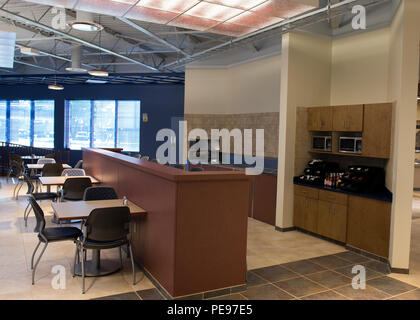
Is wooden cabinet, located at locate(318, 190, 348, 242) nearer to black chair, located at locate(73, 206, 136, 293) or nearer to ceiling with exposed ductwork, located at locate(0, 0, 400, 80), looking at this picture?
ceiling with exposed ductwork, located at locate(0, 0, 400, 80)

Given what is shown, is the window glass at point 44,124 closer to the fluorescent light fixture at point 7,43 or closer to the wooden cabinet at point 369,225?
the fluorescent light fixture at point 7,43

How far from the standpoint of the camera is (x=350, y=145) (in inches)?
234

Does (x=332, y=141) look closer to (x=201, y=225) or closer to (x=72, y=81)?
(x=201, y=225)

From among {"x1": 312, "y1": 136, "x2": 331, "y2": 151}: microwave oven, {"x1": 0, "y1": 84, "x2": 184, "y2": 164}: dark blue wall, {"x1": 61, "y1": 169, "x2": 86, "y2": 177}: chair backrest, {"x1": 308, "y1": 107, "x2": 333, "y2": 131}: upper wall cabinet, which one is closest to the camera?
{"x1": 308, "y1": 107, "x2": 333, "y2": 131}: upper wall cabinet

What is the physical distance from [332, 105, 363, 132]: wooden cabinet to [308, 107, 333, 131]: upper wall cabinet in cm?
11

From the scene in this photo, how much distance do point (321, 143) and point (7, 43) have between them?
7.02 metres

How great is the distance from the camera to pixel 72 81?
14820 mm

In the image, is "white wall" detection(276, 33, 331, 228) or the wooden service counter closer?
the wooden service counter

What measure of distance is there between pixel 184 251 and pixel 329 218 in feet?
10.5

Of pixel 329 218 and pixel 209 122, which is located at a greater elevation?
pixel 209 122

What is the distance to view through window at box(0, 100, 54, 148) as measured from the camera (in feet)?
50.7

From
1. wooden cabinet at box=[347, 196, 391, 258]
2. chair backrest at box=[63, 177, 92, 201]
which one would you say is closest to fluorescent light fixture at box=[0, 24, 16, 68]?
chair backrest at box=[63, 177, 92, 201]
